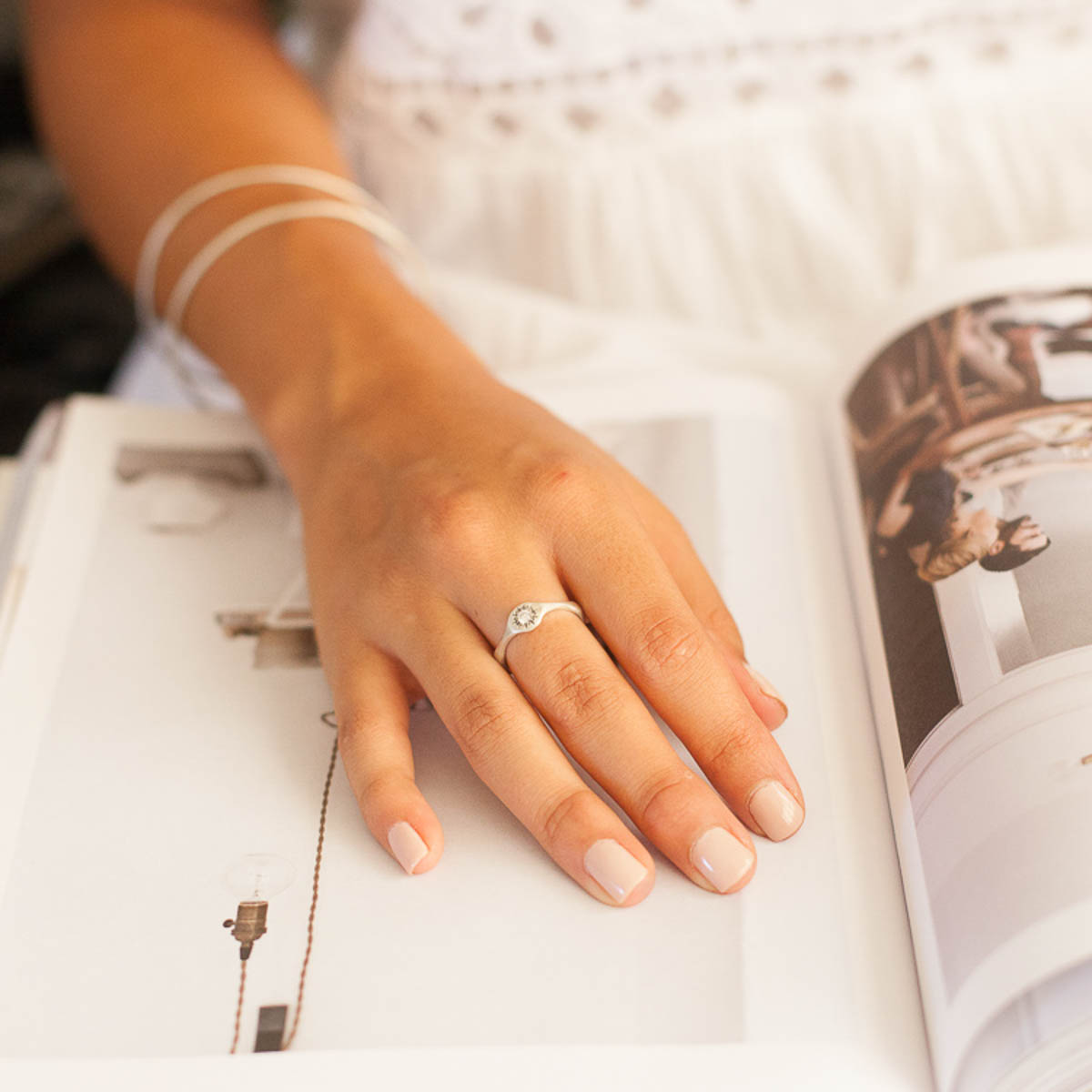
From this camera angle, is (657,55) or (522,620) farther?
(657,55)

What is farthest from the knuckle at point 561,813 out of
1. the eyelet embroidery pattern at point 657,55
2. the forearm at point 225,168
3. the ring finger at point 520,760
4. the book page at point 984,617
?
the eyelet embroidery pattern at point 657,55

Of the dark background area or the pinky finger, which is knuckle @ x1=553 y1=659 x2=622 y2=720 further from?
the dark background area

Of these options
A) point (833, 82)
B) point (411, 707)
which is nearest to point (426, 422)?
point (411, 707)

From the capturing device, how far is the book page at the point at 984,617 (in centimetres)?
34

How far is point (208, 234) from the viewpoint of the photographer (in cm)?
63

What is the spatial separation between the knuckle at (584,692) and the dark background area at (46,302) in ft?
2.38

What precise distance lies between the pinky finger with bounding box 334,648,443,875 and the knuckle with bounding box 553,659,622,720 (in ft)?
0.20

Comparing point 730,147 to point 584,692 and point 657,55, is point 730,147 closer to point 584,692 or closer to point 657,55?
point 657,55

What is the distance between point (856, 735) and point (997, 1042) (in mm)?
125

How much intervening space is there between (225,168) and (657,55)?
0.86 feet

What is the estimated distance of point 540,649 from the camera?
0.42 metres

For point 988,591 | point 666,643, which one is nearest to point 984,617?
point 988,591

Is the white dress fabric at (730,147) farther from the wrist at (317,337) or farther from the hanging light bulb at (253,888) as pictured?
the hanging light bulb at (253,888)

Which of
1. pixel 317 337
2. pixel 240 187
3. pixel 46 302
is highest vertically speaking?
pixel 46 302
